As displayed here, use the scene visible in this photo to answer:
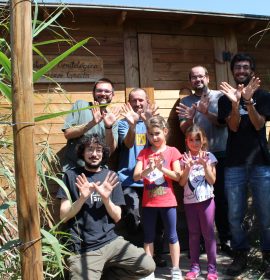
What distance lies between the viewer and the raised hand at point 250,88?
11.8 feet

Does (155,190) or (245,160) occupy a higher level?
(245,160)

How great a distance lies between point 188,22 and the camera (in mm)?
5285

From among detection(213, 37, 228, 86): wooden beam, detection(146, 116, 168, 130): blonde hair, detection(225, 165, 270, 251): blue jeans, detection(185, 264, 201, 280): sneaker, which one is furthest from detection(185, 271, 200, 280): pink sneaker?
detection(213, 37, 228, 86): wooden beam

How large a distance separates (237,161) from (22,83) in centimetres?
273

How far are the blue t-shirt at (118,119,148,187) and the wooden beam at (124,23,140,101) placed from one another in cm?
74

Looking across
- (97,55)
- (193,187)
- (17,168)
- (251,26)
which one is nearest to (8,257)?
(17,168)

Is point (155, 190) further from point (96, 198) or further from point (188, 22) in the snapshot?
point (188, 22)

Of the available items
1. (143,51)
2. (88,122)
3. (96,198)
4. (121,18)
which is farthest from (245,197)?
(121,18)

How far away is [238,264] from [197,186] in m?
0.80

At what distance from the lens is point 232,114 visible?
3.74 metres

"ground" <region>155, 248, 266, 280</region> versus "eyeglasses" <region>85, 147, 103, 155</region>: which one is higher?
"eyeglasses" <region>85, 147, 103, 155</region>

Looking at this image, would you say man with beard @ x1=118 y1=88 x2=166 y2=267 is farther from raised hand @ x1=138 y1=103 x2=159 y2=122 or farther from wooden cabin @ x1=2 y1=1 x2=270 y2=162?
wooden cabin @ x1=2 y1=1 x2=270 y2=162

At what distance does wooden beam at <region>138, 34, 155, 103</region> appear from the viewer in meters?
5.23

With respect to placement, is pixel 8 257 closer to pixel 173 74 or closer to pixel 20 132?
pixel 20 132
